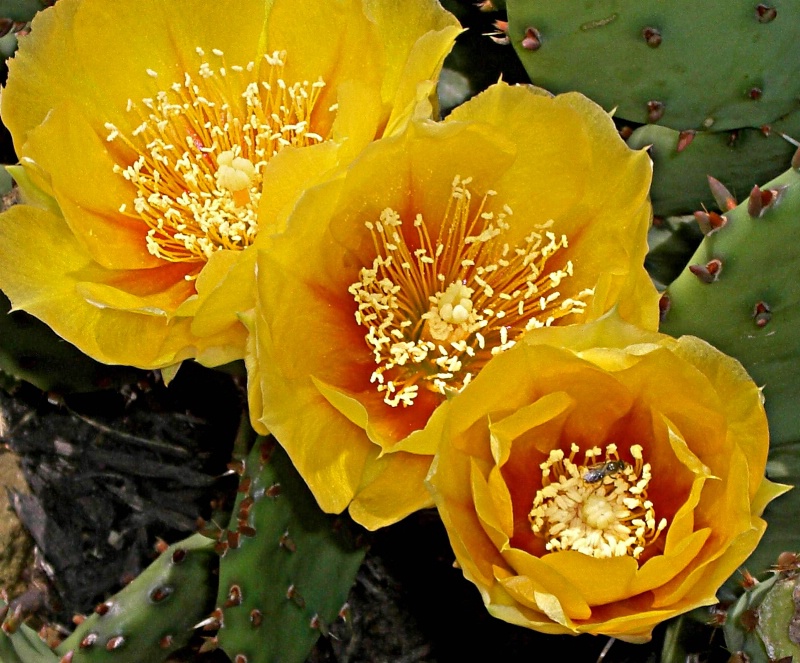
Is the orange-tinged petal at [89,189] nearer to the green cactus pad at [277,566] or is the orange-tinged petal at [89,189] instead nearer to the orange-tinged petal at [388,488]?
the green cactus pad at [277,566]

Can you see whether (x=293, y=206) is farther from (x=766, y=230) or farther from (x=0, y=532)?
(x=0, y=532)

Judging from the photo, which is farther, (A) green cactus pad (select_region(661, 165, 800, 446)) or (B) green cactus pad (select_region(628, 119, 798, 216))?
(B) green cactus pad (select_region(628, 119, 798, 216))

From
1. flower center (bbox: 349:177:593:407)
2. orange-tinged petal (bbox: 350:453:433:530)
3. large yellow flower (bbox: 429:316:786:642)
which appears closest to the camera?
large yellow flower (bbox: 429:316:786:642)

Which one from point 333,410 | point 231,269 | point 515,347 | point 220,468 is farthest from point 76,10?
point 220,468

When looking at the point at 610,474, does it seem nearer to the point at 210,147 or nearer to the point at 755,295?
the point at 755,295

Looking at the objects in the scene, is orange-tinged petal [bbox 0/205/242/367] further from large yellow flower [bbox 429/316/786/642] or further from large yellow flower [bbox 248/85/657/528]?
large yellow flower [bbox 429/316/786/642]

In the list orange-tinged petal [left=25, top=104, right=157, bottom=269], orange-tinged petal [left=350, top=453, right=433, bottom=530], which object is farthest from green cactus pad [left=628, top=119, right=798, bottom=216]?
orange-tinged petal [left=25, top=104, right=157, bottom=269]
